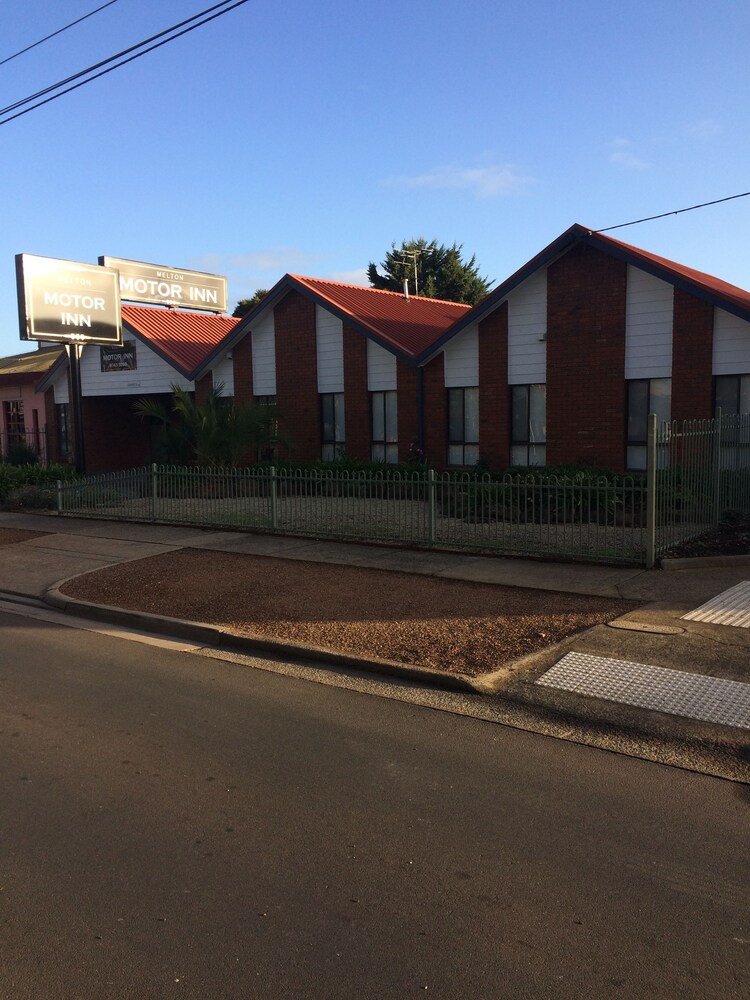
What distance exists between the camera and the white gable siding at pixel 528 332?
18344 mm

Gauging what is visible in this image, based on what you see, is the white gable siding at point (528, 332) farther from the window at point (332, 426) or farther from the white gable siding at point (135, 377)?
the white gable siding at point (135, 377)

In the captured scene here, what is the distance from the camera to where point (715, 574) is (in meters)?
10.1

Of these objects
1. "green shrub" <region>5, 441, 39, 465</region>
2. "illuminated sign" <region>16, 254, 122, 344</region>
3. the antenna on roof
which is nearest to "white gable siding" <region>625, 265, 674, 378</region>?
"illuminated sign" <region>16, 254, 122, 344</region>

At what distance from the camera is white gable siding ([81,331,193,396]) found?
26500 millimetres

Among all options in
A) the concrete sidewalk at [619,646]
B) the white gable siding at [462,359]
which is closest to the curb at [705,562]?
the concrete sidewalk at [619,646]

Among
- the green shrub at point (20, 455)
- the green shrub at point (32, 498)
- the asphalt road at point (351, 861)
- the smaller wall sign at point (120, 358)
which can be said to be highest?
the smaller wall sign at point (120, 358)

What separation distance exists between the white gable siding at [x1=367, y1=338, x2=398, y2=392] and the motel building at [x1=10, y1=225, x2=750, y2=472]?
3 centimetres

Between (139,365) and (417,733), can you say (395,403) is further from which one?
(417,733)

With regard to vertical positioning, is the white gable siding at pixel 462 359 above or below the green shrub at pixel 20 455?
above

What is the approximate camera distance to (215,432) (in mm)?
20656

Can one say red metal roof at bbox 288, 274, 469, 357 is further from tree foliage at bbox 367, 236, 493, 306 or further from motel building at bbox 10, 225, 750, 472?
tree foliage at bbox 367, 236, 493, 306

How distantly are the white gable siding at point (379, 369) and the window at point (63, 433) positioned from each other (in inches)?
546

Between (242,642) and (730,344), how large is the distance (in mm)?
11874

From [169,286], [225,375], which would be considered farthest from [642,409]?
[169,286]
